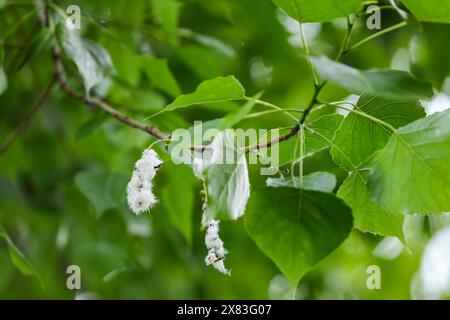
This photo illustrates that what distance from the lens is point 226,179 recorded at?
0.52 m

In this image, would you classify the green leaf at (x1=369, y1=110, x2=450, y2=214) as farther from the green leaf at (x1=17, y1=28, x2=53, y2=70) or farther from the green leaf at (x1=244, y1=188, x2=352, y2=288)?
the green leaf at (x1=17, y1=28, x2=53, y2=70)

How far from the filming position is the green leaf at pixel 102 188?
3.66 feet

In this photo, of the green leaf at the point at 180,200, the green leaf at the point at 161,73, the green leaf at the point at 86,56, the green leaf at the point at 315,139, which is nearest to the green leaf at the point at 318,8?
the green leaf at the point at 315,139

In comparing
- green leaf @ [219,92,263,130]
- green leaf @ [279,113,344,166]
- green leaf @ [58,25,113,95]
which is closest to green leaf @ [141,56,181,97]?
green leaf @ [58,25,113,95]

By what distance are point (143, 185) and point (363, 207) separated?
216 mm

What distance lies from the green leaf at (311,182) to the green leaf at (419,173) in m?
0.04

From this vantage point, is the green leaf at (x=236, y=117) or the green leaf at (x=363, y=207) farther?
the green leaf at (x=363, y=207)

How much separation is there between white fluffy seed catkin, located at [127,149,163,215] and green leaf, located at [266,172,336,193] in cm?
11

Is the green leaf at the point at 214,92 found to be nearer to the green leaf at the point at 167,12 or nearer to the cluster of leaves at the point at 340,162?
the cluster of leaves at the point at 340,162

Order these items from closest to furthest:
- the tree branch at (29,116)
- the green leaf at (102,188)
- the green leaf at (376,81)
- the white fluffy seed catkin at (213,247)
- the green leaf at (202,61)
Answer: the green leaf at (376,81) → the white fluffy seed catkin at (213,247) → the tree branch at (29,116) → the green leaf at (102,188) → the green leaf at (202,61)

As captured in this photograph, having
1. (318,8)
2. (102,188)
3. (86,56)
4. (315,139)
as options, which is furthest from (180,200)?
(318,8)

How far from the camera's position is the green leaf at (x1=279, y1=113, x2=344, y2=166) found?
64cm

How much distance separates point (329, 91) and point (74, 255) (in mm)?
760
